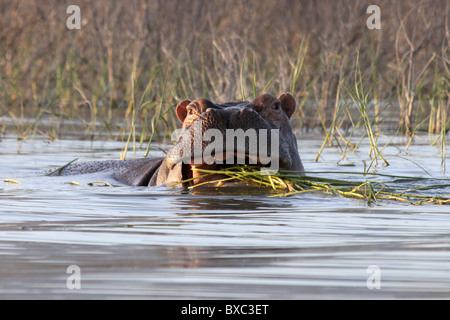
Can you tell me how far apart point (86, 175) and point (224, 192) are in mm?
1723

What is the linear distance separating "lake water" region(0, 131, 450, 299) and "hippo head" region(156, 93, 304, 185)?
0.51 ft

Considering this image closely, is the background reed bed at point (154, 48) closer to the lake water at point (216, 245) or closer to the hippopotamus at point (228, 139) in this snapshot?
the hippopotamus at point (228, 139)

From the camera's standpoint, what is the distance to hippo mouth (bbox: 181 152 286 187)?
470 centimetres

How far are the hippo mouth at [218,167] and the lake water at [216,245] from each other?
81 mm

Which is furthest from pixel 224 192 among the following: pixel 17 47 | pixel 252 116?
pixel 17 47

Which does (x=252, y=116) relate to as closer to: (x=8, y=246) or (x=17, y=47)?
(x=8, y=246)

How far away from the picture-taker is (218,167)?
194 inches

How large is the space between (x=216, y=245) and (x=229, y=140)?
1.49 metres

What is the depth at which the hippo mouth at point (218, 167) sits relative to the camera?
4.70m
